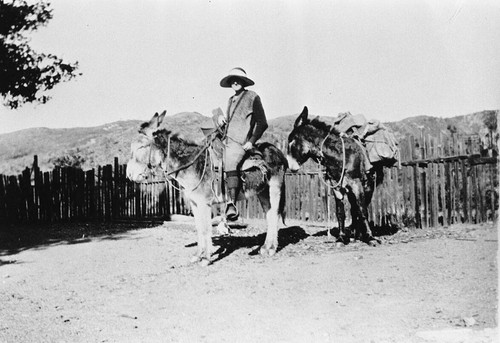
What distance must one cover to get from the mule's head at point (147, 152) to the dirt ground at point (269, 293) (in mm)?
1642

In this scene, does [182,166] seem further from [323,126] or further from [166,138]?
[323,126]

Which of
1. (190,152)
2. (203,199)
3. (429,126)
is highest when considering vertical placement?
(429,126)

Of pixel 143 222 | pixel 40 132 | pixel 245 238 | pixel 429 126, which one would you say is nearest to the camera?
pixel 245 238

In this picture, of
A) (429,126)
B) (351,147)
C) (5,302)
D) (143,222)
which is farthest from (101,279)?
(429,126)

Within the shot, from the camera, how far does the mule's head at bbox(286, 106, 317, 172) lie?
8461 mm

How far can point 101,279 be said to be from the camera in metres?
6.88

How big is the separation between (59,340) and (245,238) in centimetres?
625

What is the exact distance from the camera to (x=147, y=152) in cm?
762

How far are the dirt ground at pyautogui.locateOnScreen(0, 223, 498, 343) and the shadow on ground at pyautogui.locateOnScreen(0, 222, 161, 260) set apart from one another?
4.69ft

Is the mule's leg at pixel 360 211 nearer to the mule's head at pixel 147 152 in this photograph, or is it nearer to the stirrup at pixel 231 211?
the stirrup at pixel 231 211

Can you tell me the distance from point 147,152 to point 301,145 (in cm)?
281

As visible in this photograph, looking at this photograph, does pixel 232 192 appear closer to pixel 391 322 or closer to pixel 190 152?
pixel 190 152

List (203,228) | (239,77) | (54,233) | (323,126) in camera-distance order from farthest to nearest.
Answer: (54,233), (323,126), (239,77), (203,228)

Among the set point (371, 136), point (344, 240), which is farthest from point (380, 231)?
point (371, 136)
